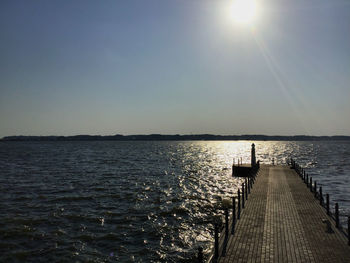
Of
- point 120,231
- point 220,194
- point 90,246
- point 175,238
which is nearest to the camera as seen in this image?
point 90,246

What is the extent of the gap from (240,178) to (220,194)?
47.2 feet

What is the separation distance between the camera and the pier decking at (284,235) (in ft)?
36.1

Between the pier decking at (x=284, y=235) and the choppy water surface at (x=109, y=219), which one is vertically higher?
the pier decking at (x=284, y=235)

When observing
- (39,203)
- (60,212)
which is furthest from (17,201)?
(60,212)

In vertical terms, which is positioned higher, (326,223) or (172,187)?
(326,223)

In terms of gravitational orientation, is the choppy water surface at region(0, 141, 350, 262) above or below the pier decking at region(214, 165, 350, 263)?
below

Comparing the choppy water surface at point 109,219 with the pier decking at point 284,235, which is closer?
the pier decking at point 284,235

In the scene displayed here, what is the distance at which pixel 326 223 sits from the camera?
1384 centimetres

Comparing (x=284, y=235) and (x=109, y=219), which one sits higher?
(x=284, y=235)

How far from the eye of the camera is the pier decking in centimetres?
1099

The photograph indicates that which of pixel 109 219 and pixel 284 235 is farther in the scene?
pixel 109 219

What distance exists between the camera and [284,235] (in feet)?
43.0

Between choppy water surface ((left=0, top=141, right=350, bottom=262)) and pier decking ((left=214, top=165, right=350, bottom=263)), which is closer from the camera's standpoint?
pier decking ((left=214, top=165, right=350, bottom=263))

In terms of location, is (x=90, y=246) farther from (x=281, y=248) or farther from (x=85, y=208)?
(x=281, y=248)
